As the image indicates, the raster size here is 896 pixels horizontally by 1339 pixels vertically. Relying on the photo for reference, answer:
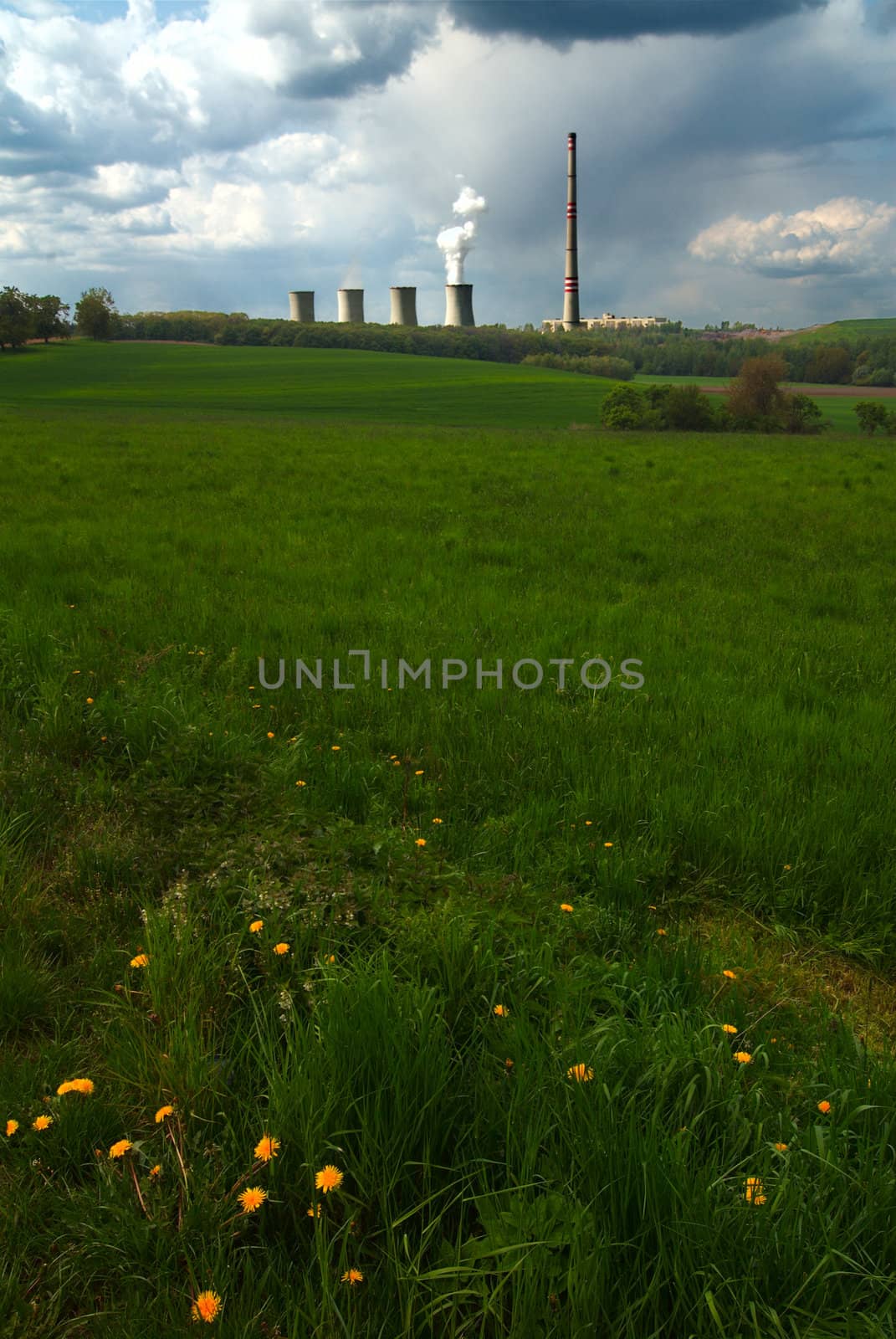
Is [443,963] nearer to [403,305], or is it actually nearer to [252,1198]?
[252,1198]

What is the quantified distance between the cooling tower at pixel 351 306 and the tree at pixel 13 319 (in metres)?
44.8

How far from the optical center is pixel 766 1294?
1.64 m

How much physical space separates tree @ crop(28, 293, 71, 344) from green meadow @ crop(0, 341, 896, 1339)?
325 feet

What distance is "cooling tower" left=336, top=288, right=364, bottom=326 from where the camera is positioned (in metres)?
119

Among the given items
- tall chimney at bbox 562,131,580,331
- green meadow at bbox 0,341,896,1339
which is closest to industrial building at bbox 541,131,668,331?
tall chimney at bbox 562,131,580,331

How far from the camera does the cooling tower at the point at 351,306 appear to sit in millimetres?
118562

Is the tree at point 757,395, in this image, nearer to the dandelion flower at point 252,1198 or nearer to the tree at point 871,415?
the tree at point 871,415

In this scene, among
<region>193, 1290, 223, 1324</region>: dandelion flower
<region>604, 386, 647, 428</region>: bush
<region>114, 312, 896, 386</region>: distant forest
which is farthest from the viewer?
<region>114, 312, 896, 386</region>: distant forest

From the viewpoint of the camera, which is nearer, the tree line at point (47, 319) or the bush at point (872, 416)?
the bush at point (872, 416)

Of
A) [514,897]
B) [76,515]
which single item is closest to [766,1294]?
[514,897]

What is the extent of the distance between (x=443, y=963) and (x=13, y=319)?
101056mm

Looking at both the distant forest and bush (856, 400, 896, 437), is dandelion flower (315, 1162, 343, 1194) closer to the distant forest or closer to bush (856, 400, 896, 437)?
bush (856, 400, 896, 437)

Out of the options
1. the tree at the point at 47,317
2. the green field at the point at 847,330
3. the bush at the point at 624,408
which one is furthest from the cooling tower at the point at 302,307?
the bush at the point at 624,408

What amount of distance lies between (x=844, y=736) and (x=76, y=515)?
423 inches
